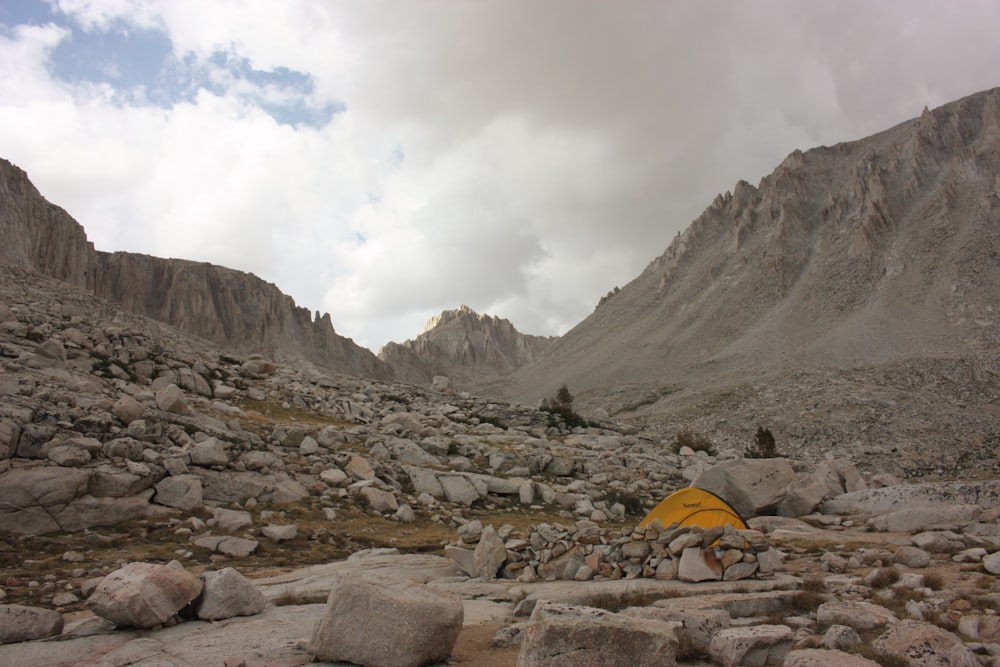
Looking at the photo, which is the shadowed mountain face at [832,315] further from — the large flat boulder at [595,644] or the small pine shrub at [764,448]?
the large flat boulder at [595,644]

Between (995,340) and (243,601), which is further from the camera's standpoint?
(995,340)

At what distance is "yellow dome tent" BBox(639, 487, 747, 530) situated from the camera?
11641 millimetres

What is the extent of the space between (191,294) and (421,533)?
4367 inches

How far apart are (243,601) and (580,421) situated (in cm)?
2859

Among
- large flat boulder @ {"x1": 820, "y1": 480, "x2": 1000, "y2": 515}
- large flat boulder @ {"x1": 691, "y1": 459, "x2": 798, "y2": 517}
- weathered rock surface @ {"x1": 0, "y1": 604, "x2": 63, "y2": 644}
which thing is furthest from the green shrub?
weathered rock surface @ {"x1": 0, "y1": 604, "x2": 63, "y2": 644}

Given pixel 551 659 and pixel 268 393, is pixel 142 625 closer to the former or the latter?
pixel 551 659

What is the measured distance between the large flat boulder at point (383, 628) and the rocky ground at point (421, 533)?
0.20 ft

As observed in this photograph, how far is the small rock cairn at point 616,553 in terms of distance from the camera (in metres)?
9.10

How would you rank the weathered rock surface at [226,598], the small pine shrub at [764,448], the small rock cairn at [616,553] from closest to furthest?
the weathered rock surface at [226,598], the small rock cairn at [616,553], the small pine shrub at [764,448]

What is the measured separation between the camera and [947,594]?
6.93 m

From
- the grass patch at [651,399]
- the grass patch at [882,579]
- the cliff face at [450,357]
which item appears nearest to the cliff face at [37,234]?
the grass patch at [882,579]

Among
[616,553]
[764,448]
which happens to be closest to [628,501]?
[616,553]

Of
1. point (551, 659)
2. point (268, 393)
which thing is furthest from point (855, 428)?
point (551, 659)

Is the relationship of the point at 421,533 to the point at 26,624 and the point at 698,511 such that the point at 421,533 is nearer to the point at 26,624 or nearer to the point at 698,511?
the point at 698,511
